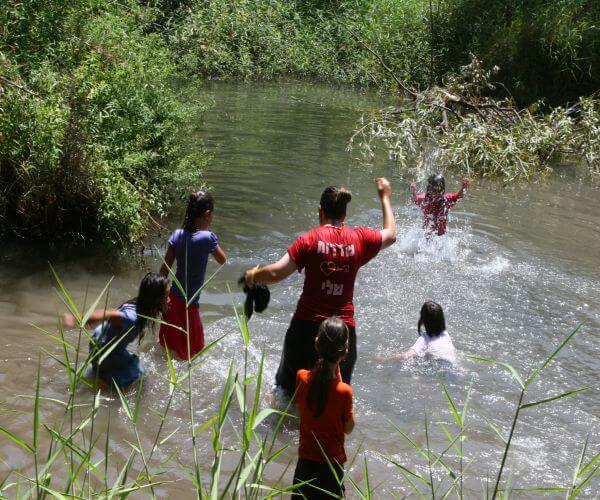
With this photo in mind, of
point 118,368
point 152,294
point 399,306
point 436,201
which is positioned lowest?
point 399,306

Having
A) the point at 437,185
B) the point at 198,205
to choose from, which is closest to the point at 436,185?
the point at 437,185

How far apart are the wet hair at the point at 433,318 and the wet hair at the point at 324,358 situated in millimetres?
2653

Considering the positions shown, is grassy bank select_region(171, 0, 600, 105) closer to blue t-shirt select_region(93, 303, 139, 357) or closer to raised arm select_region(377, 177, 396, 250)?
raised arm select_region(377, 177, 396, 250)

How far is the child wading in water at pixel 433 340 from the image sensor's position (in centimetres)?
654

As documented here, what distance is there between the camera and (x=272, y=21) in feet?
90.2

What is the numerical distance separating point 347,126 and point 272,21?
10.8m

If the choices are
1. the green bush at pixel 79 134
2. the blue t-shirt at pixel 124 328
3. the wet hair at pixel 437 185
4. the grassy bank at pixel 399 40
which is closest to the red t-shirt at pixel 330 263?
the blue t-shirt at pixel 124 328

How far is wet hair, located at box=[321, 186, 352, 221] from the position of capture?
4746 millimetres

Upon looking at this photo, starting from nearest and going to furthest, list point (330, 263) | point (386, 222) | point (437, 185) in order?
point (330, 263) → point (386, 222) → point (437, 185)

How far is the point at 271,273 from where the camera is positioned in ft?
14.9

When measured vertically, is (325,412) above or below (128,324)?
above

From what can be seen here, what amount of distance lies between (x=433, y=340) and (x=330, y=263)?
7.37ft

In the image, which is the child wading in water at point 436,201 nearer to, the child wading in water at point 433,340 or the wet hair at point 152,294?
the child wading in water at point 433,340

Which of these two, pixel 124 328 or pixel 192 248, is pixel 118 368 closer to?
pixel 124 328
